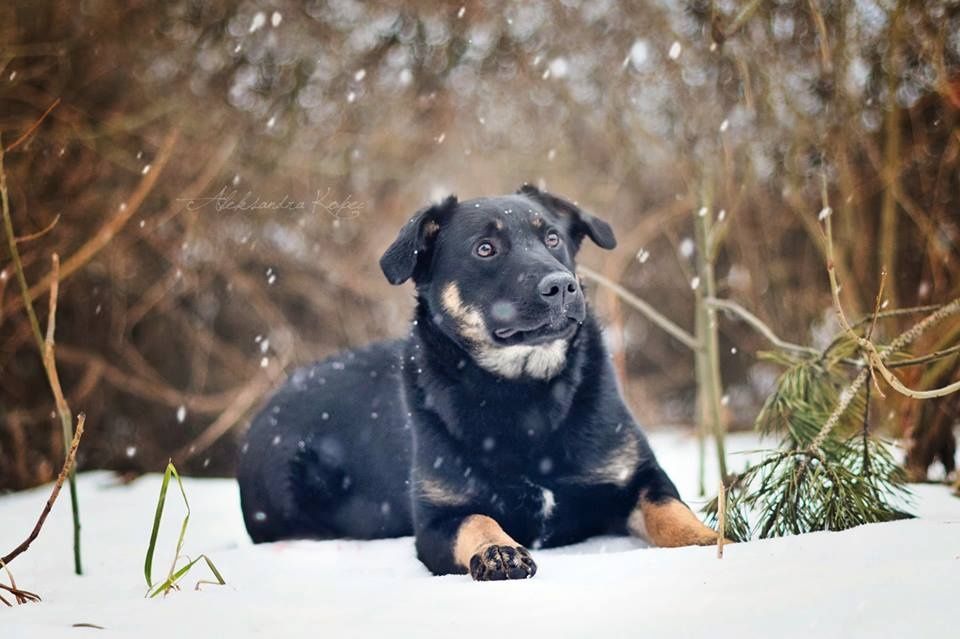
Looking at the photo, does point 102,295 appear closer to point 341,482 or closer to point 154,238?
point 154,238

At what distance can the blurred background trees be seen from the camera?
5.44 meters

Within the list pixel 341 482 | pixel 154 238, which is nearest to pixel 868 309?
pixel 341 482

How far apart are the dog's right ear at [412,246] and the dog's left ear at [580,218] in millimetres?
486

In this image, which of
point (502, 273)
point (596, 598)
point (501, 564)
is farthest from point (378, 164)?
point (596, 598)

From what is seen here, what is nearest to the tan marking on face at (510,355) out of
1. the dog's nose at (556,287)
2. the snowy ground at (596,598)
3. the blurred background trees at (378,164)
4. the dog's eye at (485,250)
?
the dog's eye at (485,250)

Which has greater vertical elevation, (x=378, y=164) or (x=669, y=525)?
(x=378, y=164)

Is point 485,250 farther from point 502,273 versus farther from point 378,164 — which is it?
point 378,164

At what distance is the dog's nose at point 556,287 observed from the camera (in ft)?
12.1

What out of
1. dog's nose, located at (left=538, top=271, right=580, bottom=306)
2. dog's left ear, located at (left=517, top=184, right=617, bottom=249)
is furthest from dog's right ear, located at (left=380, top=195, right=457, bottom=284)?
dog's nose, located at (left=538, top=271, right=580, bottom=306)

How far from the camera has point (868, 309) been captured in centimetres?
617

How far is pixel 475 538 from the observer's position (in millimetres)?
3412

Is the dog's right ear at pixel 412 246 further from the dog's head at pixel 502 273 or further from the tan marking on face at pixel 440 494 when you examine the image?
the tan marking on face at pixel 440 494

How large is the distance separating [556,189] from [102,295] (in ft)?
15.1

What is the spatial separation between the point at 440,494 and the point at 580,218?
4.92ft
